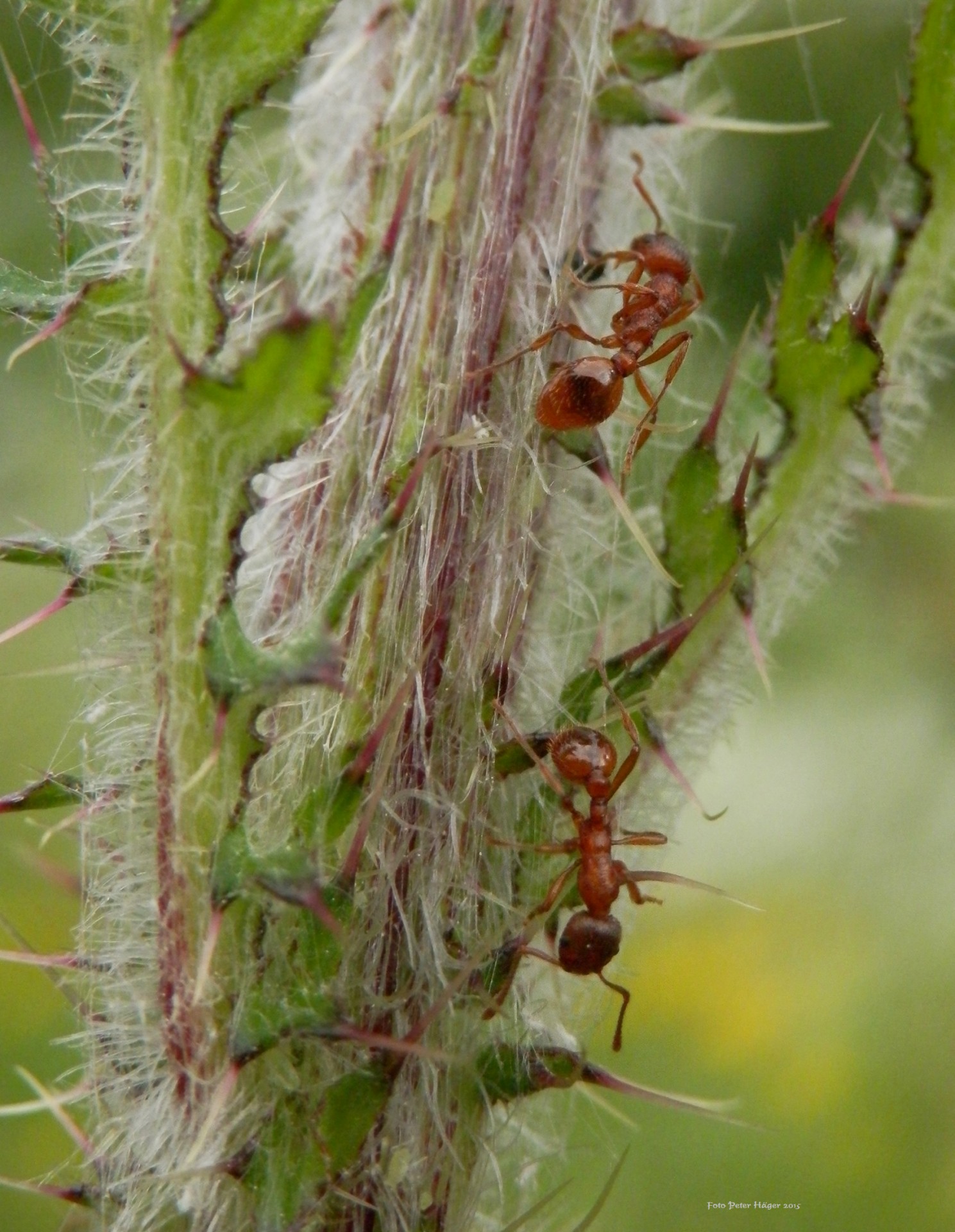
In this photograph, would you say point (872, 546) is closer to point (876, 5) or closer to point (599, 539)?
point (876, 5)

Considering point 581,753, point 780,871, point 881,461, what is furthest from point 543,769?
point 780,871

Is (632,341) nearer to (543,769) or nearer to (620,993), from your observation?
(543,769)

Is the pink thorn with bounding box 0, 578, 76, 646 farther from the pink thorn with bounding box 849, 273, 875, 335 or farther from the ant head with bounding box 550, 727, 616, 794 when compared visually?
the pink thorn with bounding box 849, 273, 875, 335

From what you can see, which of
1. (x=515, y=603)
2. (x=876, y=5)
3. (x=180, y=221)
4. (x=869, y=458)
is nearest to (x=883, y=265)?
(x=869, y=458)

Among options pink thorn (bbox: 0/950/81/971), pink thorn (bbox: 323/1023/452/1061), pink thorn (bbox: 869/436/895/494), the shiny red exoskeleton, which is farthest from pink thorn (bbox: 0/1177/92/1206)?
pink thorn (bbox: 869/436/895/494)

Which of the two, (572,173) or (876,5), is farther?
(876,5)

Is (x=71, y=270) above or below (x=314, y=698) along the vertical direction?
above
